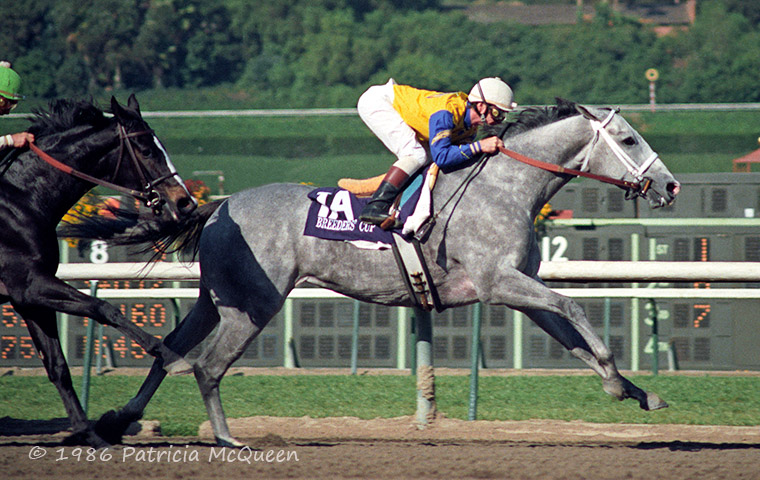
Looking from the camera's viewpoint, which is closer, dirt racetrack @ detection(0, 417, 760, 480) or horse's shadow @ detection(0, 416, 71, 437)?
dirt racetrack @ detection(0, 417, 760, 480)

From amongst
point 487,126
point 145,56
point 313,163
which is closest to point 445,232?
point 487,126

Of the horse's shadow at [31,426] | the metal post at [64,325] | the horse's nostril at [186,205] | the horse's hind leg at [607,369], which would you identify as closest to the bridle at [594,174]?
the horse's hind leg at [607,369]

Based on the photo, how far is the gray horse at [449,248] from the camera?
16.9ft

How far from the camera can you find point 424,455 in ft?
15.0

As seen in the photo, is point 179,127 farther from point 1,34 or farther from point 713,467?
point 1,34

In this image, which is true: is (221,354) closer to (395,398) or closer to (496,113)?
(395,398)

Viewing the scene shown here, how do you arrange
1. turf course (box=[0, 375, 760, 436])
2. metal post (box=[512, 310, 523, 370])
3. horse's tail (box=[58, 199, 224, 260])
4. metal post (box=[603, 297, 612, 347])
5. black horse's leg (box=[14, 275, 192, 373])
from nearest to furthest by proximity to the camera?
black horse's leg (box=[14, 275, 192, 373])
horse's tail (box=[58, 199, 224, 260])
turf course (box=[0, 375, 760, 436])
metal post (box=[603, 297, 612, 347])
metal post (box=[512, 310, 523, 370])

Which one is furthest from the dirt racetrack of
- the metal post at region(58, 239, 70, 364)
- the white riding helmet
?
the metal post at region(58, 239, 70, 364)

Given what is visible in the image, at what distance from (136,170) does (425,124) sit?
56.9 inches

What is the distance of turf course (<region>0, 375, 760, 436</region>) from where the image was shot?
610 centimetres

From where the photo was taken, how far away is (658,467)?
4363 millimetres

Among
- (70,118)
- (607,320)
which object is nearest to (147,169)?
(70,118)

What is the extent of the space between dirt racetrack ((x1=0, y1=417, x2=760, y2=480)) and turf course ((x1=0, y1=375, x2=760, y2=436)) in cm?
45

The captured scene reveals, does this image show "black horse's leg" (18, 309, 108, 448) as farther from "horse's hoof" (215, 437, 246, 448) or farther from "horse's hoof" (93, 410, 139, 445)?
"horse's hoof" (215, 437, 246, 448)
